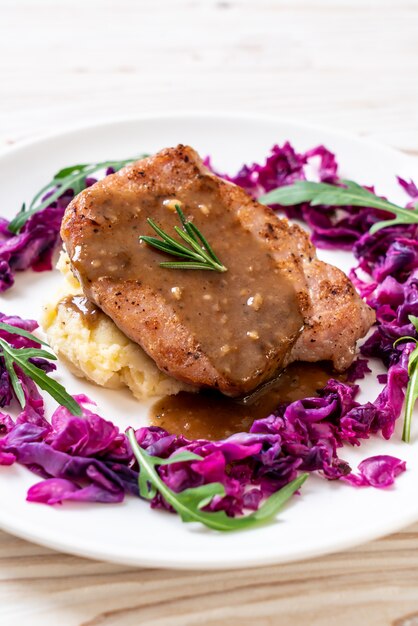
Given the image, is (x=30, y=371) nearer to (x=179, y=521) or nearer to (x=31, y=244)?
(x=179, y=521)

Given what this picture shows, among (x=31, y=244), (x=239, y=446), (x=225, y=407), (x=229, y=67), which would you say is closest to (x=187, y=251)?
(x=225, y=407)

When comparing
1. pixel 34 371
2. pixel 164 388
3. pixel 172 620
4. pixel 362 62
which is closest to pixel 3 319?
pixel 34 371

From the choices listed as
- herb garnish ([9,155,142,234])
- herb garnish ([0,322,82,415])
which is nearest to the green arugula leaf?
herb garnish ([0,322,82,415])

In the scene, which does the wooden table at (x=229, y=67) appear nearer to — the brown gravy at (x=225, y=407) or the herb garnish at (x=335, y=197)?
the brown gravy at (x=225, y=407)

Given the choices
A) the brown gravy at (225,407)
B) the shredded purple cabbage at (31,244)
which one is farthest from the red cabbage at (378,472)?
the shredded purple cabbage at (31,244)

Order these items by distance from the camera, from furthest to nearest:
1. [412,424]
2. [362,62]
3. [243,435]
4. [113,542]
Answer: [362,62] → [412,424] → [243,435] → [113,542]

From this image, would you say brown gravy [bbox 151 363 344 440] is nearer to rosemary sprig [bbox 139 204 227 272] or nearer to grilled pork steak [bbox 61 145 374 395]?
grilled pork steak [bbox 61 145 374 395]

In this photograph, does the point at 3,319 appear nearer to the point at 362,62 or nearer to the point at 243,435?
the point at 243,435
